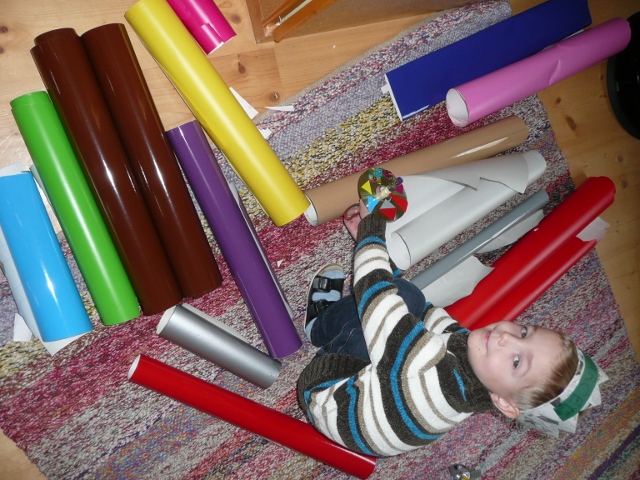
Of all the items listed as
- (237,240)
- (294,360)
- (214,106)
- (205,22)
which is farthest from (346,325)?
(205,22)

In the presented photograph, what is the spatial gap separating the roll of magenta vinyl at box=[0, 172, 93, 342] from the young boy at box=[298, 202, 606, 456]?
50 centimetres

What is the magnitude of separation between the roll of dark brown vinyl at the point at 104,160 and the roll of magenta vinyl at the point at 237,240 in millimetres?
114

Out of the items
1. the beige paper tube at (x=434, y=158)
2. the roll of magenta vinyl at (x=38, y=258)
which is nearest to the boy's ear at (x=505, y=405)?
the beige paper tube at (x=434, y=158)

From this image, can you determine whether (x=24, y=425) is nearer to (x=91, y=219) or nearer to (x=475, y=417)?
(x=91, y=219)

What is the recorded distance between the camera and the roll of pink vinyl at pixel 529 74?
49.1 inches

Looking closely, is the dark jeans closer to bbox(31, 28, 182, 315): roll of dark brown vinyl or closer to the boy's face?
the boy's face

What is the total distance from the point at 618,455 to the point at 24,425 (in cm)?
171

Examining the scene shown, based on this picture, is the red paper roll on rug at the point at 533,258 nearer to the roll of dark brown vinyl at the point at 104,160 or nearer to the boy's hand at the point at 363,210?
the boy's hand at the point at 363,210

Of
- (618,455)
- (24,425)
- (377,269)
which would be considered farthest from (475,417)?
(24,425)

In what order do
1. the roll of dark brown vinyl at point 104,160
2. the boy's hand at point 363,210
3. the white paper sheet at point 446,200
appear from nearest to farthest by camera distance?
1. the roll of dark brown vinyl at point 104,160
2. the boy's hand at point 363,210
3. the white paper sheet at point 446,200

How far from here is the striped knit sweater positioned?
949 millimetres

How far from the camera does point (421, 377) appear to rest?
3.12 feet

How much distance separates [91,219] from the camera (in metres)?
0.96

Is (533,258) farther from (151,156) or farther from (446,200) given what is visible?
(151,156)
